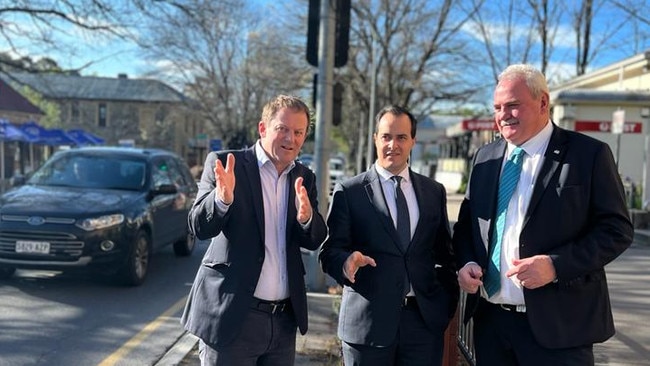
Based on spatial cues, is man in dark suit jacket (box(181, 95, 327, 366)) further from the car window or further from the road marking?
the car window

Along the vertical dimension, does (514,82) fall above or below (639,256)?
above

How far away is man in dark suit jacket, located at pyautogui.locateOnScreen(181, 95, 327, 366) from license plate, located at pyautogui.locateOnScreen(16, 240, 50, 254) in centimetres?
472

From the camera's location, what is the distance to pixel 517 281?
2.44 metres

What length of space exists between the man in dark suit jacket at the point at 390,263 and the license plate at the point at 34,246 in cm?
510

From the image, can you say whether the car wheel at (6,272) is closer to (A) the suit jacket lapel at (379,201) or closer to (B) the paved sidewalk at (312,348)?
(B) the paved sidewalk at (312,348)

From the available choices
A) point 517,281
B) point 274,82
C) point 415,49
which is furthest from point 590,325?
point 274,82

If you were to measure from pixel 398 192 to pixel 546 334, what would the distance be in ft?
3.07

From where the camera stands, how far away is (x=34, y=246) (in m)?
6.77

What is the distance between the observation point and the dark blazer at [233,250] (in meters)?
2.63

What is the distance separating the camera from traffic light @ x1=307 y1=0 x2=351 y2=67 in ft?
24.8

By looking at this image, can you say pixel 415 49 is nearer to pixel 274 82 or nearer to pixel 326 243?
pixel 274 82

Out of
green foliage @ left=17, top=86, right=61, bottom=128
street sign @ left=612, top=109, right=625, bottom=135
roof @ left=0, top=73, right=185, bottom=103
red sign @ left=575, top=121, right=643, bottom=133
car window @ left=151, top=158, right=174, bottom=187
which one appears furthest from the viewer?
roof @ left=0, top=73, right=185, bottom=103

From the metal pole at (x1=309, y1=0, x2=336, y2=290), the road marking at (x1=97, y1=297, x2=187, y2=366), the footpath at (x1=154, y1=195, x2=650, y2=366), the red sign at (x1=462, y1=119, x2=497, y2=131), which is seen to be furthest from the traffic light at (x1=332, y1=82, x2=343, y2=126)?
the red sign at (x1=462, y1=119, x2=497, y2=131)

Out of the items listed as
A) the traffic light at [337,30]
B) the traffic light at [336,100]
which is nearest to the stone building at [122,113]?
the traffic light at [336,100]
